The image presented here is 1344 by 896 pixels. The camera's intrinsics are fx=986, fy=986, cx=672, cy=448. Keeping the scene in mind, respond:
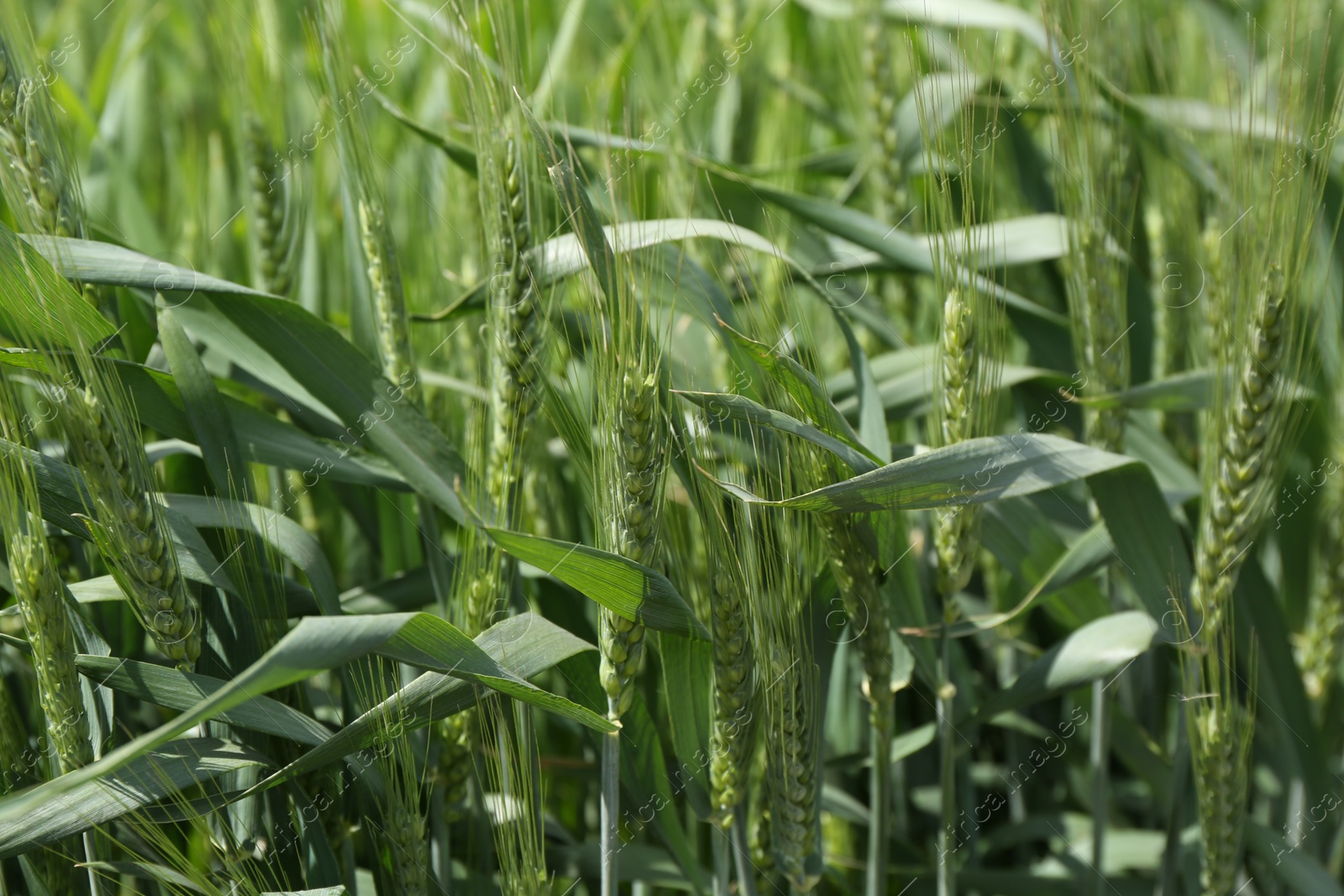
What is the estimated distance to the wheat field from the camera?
666 millimetres

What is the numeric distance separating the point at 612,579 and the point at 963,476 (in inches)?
10.4

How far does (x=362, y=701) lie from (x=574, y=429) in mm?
259

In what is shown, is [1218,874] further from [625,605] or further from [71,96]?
[71,96]

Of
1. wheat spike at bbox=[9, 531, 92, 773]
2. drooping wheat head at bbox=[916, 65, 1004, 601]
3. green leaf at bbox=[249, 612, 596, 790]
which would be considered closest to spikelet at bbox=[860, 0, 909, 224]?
drooping wheat head at bbox=[916, 65, 1004, 601]

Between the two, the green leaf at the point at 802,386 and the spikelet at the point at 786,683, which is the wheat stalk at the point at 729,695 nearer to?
the spikelet at the point at 786,683

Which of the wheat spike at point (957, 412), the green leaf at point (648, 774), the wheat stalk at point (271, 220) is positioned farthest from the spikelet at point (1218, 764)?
the wheat stalk at point (271, 220)

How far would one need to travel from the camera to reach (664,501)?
2.20 ft

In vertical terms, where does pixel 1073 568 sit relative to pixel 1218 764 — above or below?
above

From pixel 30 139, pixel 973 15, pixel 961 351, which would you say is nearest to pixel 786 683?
pixel 961 351

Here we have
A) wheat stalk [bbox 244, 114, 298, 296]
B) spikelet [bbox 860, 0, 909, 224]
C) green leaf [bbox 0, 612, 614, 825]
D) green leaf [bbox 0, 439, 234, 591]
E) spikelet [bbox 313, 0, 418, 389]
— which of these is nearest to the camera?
green leaf [bbox 0, 612, 614, 825]

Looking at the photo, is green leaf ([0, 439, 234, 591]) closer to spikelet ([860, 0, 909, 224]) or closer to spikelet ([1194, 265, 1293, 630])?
spikelet ([1194, 265, 1293, 630])

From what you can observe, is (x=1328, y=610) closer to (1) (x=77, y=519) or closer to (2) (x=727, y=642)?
(2) (x=727, y=642)

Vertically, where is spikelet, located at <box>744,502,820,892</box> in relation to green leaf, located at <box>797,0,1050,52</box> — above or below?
below

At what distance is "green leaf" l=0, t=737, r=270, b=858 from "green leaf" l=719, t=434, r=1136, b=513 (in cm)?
40
